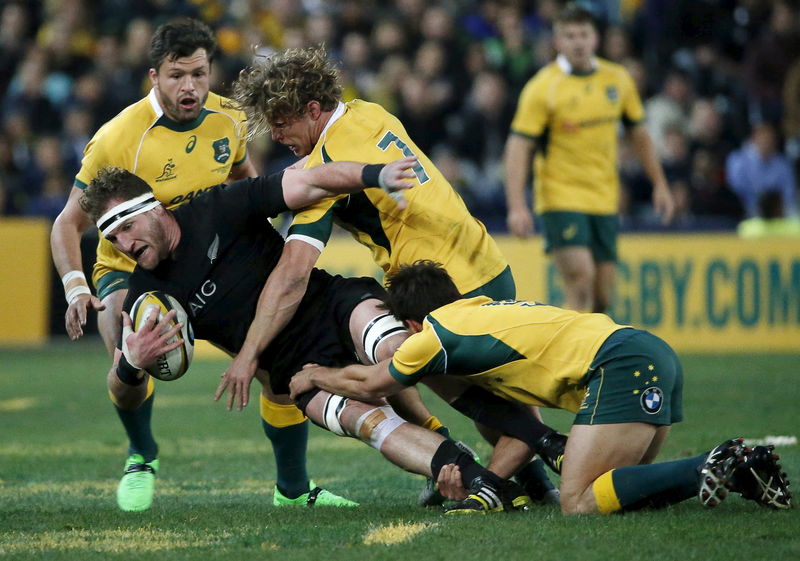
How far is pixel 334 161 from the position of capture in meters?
5.42

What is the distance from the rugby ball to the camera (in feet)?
17.3

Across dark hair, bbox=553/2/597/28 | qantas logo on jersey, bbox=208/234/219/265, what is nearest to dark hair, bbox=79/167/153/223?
qantas logo on jersey, bbox=208/234/219/265

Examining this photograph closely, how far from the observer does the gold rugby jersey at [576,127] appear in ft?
30.7

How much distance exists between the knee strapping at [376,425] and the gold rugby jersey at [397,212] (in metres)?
0.69

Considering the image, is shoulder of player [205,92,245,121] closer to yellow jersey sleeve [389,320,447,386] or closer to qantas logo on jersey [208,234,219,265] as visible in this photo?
qantas logo on jersey [208,234,219,265]

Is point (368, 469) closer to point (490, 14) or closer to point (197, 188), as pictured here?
point (197, 188)

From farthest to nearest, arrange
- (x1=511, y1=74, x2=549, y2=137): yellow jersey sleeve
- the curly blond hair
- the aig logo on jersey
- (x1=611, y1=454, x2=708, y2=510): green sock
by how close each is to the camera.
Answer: (x1=511, y1=74, x2=549, y2=137): yellow jersey sleeve, the aig logo on jersey, the curly blond hair, (x1=611, y1=454, x2=708, y2=510): green sock

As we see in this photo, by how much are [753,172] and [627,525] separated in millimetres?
9715

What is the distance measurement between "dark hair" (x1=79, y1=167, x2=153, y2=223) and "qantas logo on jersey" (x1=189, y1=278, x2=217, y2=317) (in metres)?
0.49

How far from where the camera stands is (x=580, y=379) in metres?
4.90

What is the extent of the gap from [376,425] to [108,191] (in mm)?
1550

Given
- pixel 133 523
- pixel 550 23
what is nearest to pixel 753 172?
pixel 550 23

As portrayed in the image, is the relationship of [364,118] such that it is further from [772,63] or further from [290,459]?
[772,63]

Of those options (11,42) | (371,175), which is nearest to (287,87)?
(371,175)
